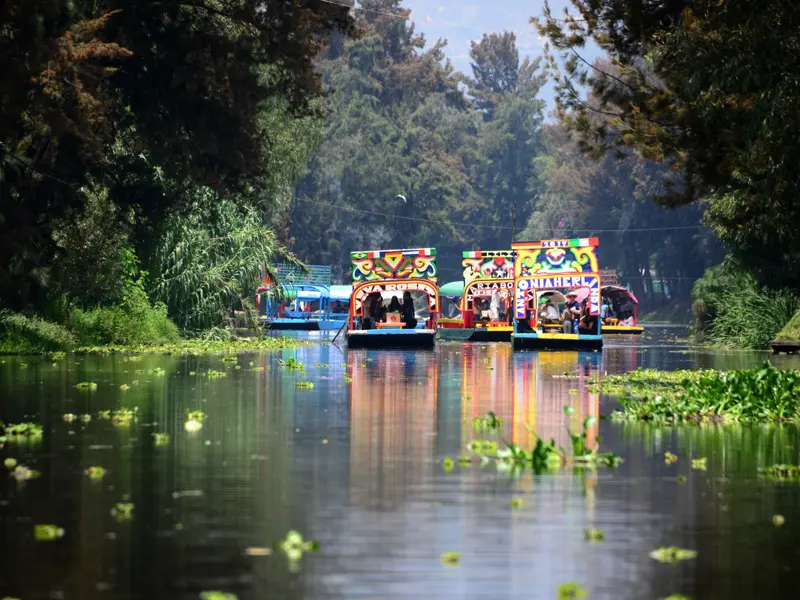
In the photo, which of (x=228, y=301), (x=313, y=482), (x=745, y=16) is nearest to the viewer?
(x=313, y=482)

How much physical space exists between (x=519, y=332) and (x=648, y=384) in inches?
925

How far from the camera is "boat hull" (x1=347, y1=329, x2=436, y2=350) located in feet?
159

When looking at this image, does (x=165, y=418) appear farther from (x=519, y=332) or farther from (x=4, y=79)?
(x=519, y=332)

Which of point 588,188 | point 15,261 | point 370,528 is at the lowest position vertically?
point 370,528

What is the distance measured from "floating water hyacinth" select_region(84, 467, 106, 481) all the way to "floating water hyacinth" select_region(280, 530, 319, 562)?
11.3 ft

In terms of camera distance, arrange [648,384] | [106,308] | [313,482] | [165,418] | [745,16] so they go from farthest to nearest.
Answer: [106,308], [648,384], [745,16], [165,418], [313,482]

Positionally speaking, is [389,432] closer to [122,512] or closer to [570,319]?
[122,512]

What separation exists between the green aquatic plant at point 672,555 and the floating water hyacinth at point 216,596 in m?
2.73

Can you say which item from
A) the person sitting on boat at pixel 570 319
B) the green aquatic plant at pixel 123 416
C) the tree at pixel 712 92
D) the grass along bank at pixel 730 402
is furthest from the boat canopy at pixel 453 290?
the green aquatic plant at pixel 123 416

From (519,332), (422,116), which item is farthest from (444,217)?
(519,332)

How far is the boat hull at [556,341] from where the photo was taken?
47438mm

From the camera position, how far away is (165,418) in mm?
18250

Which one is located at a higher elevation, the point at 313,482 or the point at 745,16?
the point at 745,16

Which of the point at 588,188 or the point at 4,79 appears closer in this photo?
the point at 4,79
